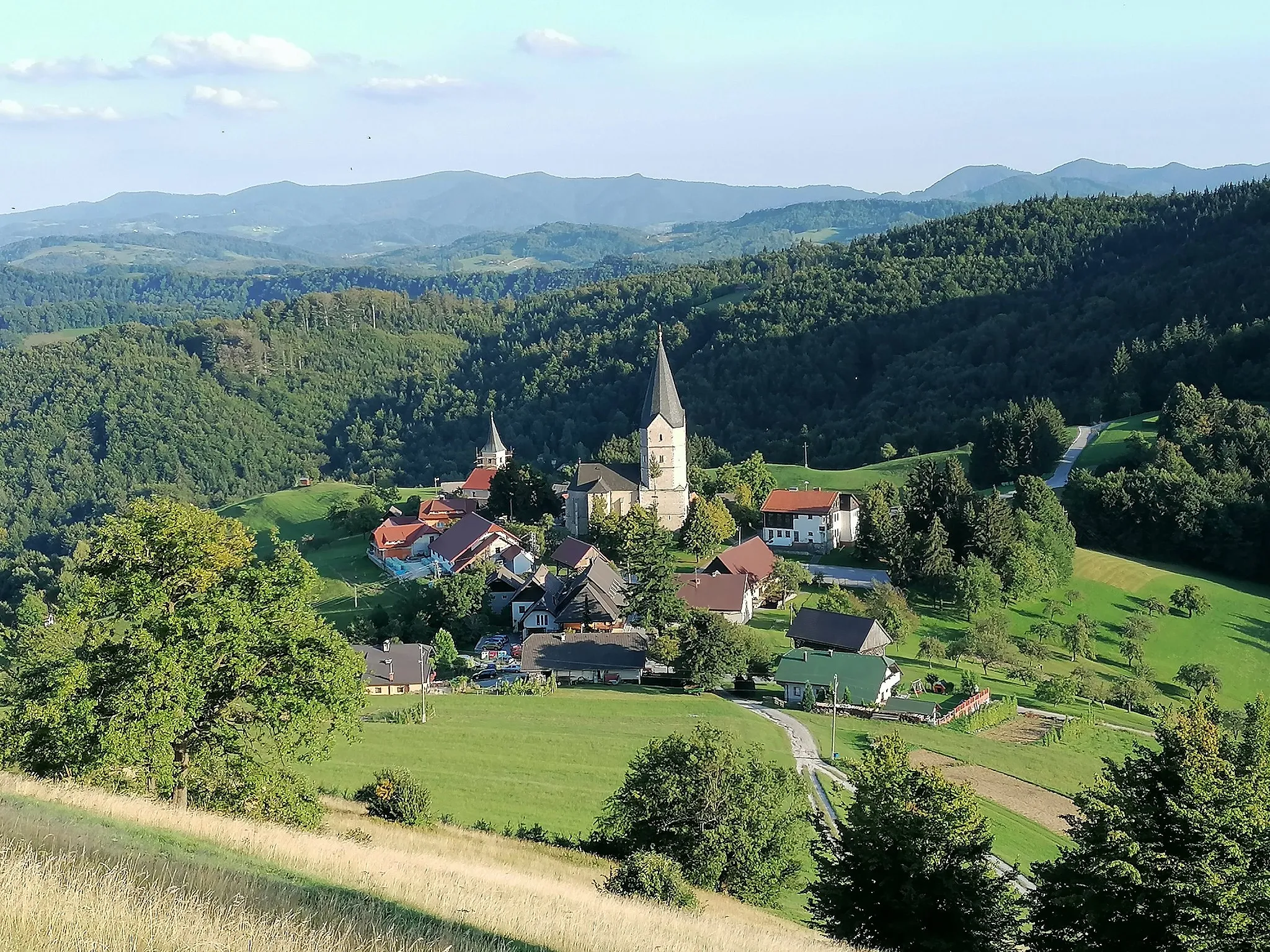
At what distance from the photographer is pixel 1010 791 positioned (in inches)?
1280

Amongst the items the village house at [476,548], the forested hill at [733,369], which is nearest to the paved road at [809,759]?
the village house at [476,548]

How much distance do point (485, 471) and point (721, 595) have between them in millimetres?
34269

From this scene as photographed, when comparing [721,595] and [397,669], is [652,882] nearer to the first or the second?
[397,669]

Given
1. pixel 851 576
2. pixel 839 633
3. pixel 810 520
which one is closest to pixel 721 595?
pixel 839 633

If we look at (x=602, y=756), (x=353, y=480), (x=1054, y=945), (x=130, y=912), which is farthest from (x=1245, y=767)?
(x=353, y=480)

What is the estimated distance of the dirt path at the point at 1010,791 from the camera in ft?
101

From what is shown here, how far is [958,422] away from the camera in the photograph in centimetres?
9869

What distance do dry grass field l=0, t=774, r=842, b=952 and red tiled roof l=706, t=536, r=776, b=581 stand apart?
1383 inches

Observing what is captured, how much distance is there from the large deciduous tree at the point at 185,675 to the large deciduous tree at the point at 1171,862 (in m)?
11.3

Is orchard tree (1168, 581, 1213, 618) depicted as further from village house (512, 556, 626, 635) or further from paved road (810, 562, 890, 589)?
village house (512, 556, 626, 635)

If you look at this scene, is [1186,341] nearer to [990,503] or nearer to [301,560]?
[990,503]

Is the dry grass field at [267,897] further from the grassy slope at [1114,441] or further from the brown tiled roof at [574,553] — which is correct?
the grassy slope at [1114,441]

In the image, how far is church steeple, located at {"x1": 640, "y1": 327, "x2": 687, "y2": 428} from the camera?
2479 inches

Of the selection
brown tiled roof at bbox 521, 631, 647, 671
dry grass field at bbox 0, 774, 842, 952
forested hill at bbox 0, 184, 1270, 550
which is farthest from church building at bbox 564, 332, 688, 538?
dry grass field at bbox 0, 774, 842, 952
